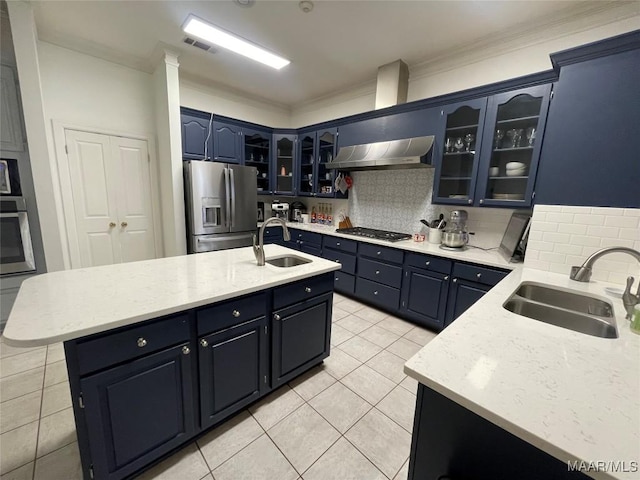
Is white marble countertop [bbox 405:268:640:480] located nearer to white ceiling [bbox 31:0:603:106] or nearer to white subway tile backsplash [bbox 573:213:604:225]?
white subway tile backsplash [bbox 573:213:604:225]

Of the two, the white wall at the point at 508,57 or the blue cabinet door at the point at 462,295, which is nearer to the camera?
the white wall at the point at 508,57

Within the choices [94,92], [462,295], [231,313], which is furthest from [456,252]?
[94,92]

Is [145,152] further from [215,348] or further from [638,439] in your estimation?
[638,439]

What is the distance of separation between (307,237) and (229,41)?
251cm

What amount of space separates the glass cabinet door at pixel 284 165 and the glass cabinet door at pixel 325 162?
22.0 inches

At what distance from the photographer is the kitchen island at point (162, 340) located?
41.2 inches

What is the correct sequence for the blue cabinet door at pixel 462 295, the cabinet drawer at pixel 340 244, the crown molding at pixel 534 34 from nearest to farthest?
the crown molding at pixel 534 34, the blue cabinet door at pixel 462 295, the cabinet drawer at pixel 340 244

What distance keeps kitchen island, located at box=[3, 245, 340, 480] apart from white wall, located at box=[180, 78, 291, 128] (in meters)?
2.90

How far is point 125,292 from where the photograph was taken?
131 cm

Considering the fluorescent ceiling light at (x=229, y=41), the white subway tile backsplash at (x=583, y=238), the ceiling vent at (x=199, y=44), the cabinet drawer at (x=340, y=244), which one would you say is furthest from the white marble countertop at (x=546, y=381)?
the ceiling vent at (x=199, y=44)

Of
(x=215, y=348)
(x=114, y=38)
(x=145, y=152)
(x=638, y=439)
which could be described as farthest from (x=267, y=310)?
(x=114, y=38)

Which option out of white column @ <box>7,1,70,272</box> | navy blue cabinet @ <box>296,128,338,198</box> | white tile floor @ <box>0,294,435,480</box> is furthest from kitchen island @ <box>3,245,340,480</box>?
navy blue cabinet @ <box>296,128,338,198</box>

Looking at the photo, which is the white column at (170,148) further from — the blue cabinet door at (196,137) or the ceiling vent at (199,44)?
the ceiling vent at (199,44)

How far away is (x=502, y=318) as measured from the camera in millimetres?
1179
